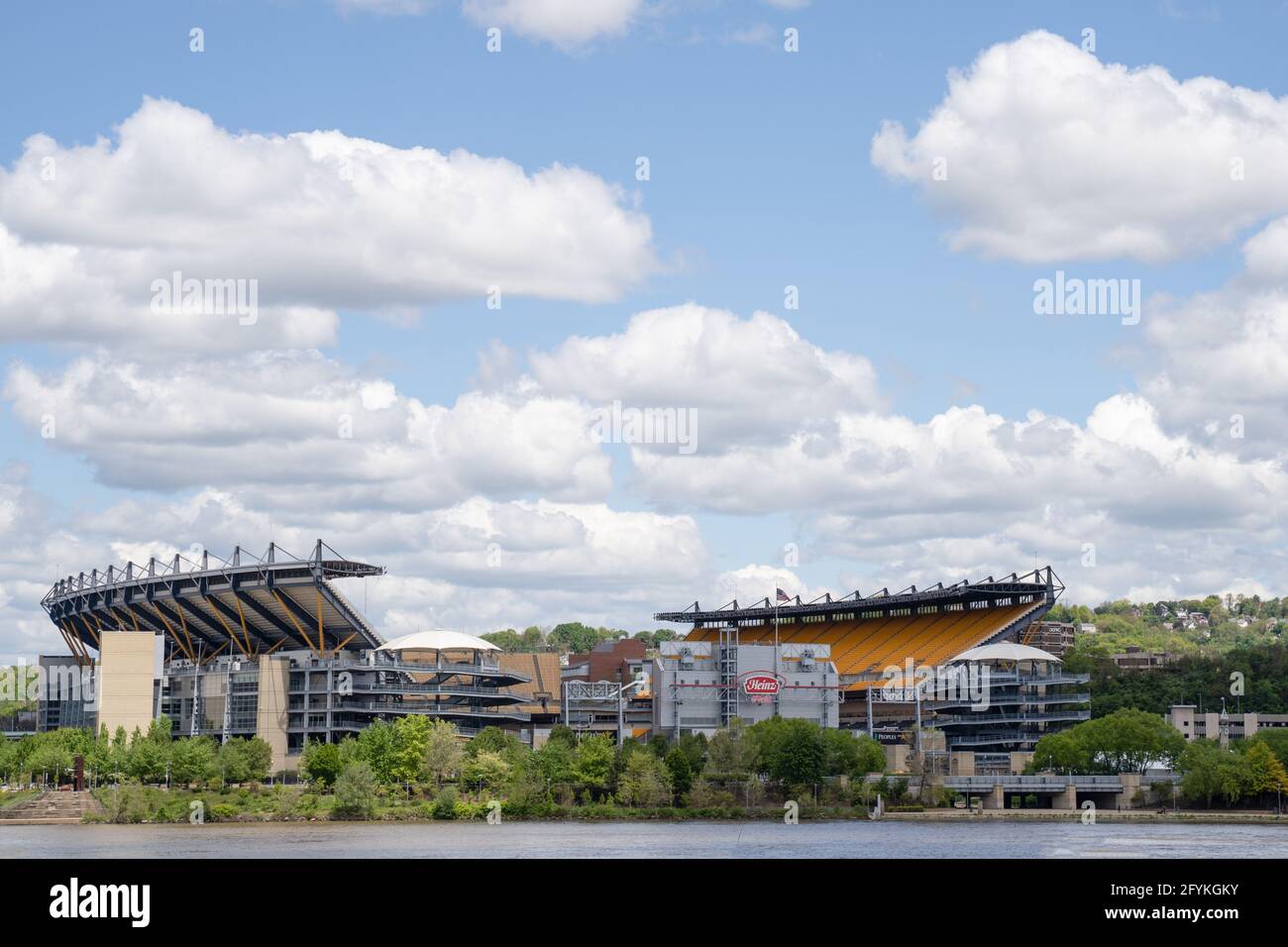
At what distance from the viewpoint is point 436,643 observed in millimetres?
188250

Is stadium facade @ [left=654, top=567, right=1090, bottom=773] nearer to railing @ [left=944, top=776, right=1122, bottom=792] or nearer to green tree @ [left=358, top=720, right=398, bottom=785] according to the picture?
railing @ [left=944, top=776, right=1122, bottom=792]

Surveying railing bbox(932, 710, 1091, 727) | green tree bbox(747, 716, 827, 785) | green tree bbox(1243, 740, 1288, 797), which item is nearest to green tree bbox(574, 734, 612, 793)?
green tree bbox(747, 716, 827, 785)

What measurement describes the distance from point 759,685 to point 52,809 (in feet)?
247

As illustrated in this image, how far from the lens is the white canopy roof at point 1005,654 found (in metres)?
189

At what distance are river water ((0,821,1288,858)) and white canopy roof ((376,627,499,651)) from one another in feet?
166

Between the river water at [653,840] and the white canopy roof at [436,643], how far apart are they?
5052 centimetres

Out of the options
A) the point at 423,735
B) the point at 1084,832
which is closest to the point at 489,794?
the point at 423,735

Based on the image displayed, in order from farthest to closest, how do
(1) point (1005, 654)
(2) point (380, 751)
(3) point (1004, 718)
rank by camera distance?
(3) point (1004, 718) < (1) point (1005, 654) < (2) point (380, 751)

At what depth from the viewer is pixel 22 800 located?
151875 millimetres

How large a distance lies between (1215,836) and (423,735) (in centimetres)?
7266

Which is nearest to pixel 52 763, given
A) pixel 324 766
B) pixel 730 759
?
pixel 324 766

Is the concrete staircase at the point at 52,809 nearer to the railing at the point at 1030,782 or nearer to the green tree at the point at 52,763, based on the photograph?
the green tree at the point at 52,763

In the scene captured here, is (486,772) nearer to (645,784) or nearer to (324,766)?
(645,784)

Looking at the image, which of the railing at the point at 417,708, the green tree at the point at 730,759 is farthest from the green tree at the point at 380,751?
the green tree at the point at 730,759
